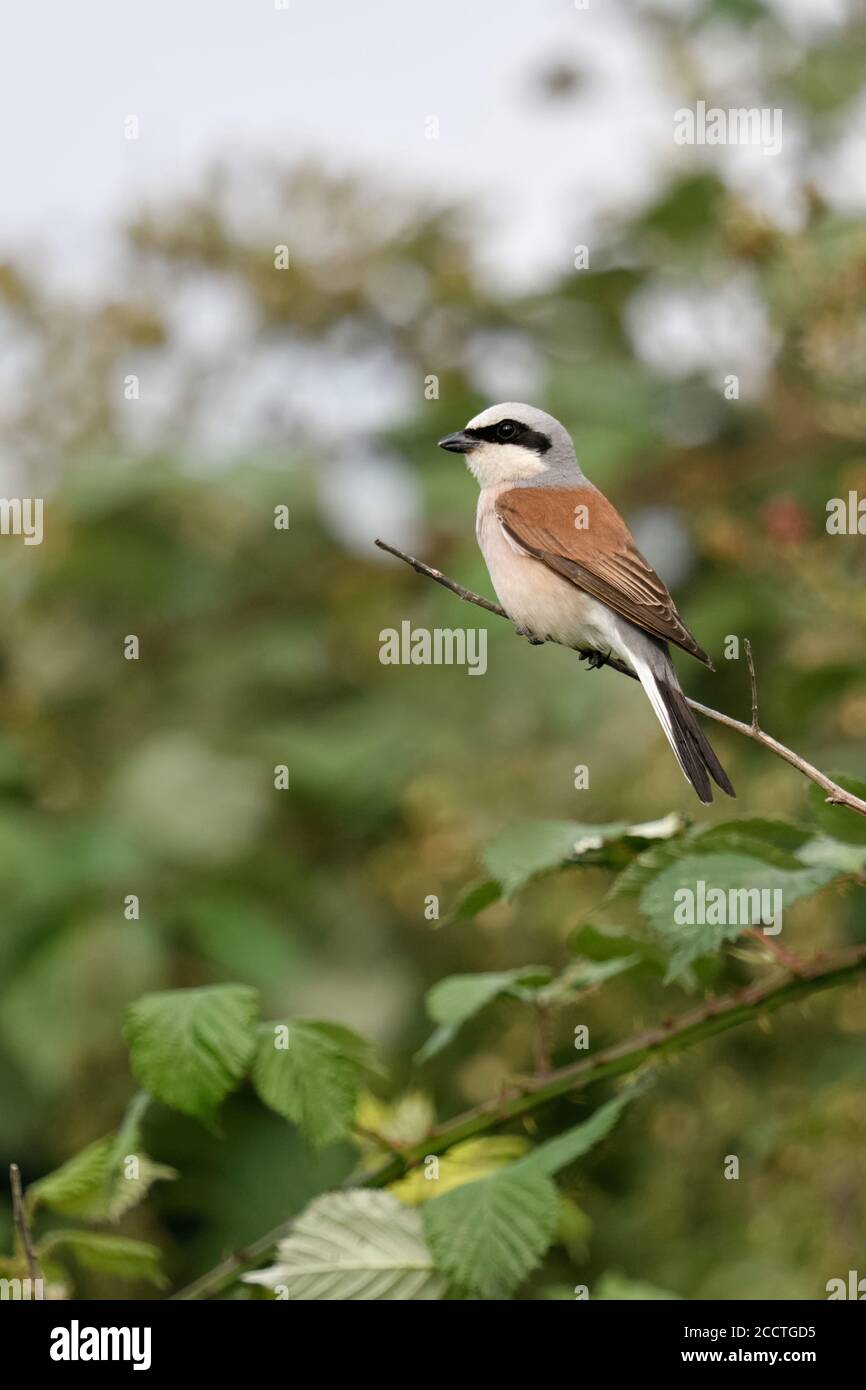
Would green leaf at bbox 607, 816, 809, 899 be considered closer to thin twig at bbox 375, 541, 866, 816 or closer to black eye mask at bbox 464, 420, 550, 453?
thin twig at bbox 375, 541, 866, 816

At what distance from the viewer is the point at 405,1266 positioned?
175cm

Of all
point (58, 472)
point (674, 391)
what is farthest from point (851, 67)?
point (58, 472)

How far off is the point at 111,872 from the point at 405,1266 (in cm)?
334

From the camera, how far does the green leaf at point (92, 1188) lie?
5.87 feet

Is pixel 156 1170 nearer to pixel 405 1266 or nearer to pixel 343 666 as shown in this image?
pixel 405 1266

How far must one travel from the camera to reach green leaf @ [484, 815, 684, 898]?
5.93 feet

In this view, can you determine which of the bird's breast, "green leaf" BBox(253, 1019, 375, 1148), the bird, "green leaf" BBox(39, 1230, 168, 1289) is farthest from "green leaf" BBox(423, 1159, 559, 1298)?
the bird's breast

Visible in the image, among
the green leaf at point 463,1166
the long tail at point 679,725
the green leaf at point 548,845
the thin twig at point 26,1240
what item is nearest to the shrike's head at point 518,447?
the long tail at point 679,725

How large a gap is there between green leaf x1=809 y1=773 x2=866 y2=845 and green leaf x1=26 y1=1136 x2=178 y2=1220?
84cm

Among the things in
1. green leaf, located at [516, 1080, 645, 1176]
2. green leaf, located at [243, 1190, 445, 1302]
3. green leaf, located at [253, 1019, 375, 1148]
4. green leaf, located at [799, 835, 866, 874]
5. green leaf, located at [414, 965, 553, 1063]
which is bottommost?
green leaf, located at [243, 1190, 445, 1302]

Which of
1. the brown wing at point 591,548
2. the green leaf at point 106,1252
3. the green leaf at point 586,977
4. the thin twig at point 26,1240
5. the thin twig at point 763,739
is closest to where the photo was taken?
the thin twig at point 763,739

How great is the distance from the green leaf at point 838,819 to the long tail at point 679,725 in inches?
3.9

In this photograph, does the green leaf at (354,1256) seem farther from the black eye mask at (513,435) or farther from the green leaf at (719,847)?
the black eye mask at (513,435)

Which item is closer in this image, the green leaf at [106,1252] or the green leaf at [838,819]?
the green leaf at [838,819]
